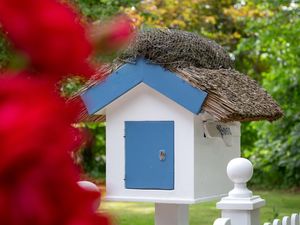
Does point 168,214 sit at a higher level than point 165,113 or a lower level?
lower

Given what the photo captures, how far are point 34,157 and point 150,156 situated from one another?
9.24 ft

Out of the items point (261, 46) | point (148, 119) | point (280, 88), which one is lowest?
point (148, 119)

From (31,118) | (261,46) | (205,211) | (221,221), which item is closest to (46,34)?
(31,118)

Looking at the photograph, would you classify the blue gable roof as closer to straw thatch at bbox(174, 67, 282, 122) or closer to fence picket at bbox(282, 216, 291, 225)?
straw thatch at bbox(174, 67, 282, 122)

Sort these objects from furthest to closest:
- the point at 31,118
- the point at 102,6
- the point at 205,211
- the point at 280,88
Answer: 1. the point at 280,88
2. the point at 205,211
3. the point at 102,6
4. the point at 31,118

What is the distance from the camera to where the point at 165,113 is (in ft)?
10.8

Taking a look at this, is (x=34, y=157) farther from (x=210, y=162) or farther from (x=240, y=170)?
(x=210, y=162)

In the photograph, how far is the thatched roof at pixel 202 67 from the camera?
309 centimetres

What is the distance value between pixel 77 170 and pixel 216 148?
9.97ft

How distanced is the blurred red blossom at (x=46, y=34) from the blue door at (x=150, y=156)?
275cm

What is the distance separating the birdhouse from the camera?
125 inches

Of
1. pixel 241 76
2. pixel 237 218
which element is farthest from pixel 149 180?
pixel 241 76

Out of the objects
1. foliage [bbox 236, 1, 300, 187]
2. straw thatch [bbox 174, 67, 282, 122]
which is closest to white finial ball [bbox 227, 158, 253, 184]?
straw thatch [bbox 174, 67, 282, 122]

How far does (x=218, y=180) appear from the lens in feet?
11.8
